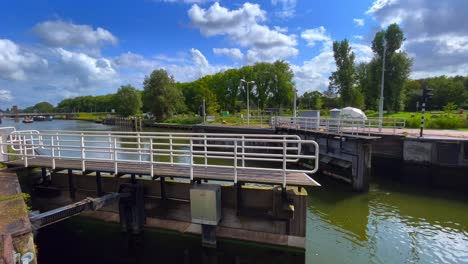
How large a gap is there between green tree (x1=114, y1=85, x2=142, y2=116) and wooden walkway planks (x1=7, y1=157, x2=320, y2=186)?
243 feet

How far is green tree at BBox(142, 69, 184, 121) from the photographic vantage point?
2505 inches

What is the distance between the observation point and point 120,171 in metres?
7.88

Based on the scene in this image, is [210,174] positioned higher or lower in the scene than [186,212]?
higher

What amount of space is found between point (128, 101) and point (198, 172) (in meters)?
79.2

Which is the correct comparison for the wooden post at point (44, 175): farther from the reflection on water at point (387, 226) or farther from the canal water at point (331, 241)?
the reflection on water at point (387, 226)

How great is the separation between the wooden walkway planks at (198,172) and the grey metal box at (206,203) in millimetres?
315

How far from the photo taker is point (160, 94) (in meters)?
63.8

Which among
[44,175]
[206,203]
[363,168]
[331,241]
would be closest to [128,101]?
[44,175]

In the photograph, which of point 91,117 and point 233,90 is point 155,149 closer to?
point 233,90

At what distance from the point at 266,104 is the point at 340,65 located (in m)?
20.7

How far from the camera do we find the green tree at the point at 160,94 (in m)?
63.6

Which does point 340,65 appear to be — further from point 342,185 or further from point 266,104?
point 342,185

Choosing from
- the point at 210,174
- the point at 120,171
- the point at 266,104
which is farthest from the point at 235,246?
the point at 266,104

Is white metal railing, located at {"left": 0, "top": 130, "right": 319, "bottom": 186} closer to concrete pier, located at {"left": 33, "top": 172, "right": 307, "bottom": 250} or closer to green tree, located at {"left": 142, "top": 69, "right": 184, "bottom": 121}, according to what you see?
concrete pier, located at {"left": 33, "top": 172, "right": 307, "bottom": 250}
